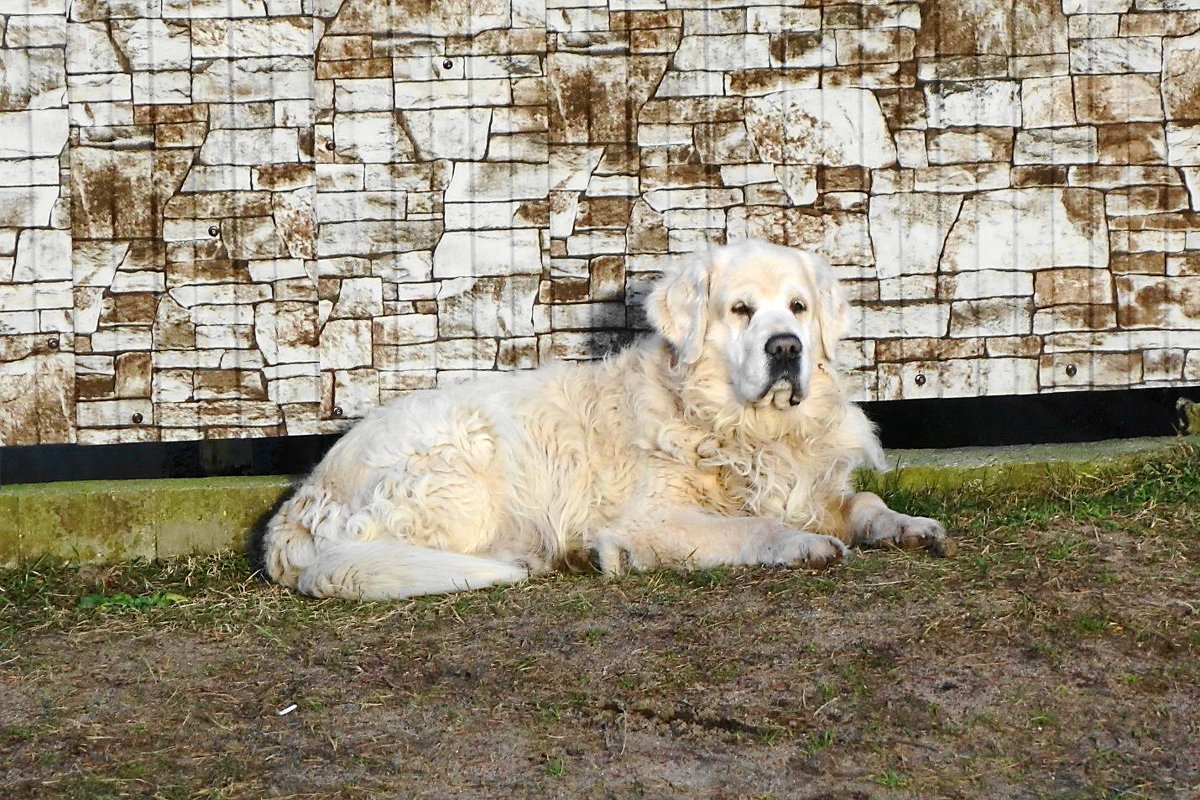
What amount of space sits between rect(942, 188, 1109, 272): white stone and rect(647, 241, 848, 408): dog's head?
1165mm

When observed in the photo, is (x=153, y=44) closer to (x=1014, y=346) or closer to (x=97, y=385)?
(x=97, y=385)

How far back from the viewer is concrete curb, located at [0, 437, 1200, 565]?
19.5 ft

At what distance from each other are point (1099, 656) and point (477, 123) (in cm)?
371

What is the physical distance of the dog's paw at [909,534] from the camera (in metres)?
4.70

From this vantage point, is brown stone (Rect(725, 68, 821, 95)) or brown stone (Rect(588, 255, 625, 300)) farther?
brown stone (Rect(588, 255, 625, 300))

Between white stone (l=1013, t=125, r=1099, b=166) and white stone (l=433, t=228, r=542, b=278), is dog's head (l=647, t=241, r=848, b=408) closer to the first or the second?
white stone (l=433, t=228, r=542, b=278)

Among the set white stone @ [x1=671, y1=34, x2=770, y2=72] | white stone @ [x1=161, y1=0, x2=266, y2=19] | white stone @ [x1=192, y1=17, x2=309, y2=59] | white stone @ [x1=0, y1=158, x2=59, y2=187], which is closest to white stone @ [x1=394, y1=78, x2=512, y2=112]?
white stone @ [x1=192, y1=17, x2=309, y2=59]

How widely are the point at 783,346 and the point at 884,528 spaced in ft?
2.59

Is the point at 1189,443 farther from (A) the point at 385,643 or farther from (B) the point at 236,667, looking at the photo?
(B) the point at 236,667

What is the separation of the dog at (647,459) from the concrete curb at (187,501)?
0.71 m

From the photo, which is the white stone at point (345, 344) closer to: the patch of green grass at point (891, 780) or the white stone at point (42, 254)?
the white stone at point (42, 254)

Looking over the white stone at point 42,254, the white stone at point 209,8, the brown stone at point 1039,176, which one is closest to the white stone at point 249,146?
the white stone at point 209,8

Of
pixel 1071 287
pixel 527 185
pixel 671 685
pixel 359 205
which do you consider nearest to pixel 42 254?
pixel 359 205

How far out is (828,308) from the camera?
5246 millimetres
